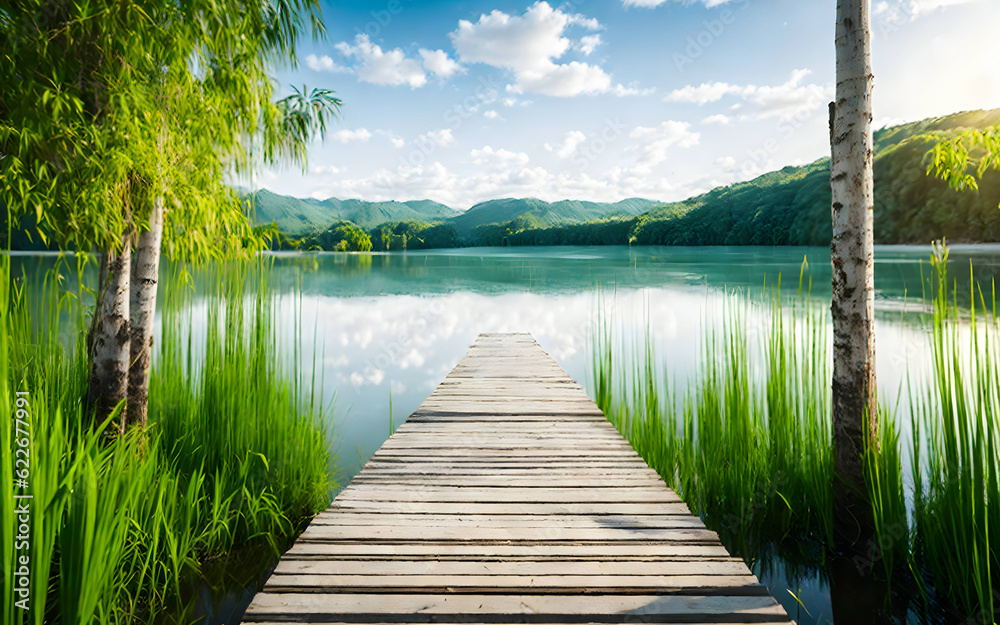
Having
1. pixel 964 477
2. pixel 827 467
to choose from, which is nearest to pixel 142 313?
pixel 827 467

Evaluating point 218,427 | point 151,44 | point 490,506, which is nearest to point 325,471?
point 218,427

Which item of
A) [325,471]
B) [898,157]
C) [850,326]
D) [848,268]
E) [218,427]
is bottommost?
[325,471]

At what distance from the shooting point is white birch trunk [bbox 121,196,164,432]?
2.78 metres

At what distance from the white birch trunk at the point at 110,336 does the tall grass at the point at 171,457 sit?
0.12 metres

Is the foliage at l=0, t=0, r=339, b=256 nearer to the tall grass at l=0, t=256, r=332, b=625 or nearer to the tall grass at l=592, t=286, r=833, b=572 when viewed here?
the tall grass at l=0, t=256, r=332, b=625

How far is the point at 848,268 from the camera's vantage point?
7.73ft

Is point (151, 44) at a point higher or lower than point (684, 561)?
higher

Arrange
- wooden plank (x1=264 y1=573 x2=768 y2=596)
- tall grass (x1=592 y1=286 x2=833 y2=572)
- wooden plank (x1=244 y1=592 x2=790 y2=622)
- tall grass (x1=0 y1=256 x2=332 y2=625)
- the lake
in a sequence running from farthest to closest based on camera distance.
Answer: the lake
tall grass (x1=592 y1=286 x2=833 y2=572)
wooden plank (x1=264 y1=573 x2=768 y2=596)
wooden plank (x1=244 y1=592 x2=790 y2=622)
tall grass (x1=0 y1=256 x2=332 y2=625)

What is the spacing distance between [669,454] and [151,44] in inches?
142

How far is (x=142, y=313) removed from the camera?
2.83m

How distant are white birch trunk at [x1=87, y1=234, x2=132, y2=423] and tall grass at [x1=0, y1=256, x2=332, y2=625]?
12 cm

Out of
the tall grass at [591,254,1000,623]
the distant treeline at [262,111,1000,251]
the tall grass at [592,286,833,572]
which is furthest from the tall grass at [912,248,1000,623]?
the distant treeline at [262,111,1000,251]

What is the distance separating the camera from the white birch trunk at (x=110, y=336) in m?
2.68

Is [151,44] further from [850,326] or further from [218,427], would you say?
[850,326]
